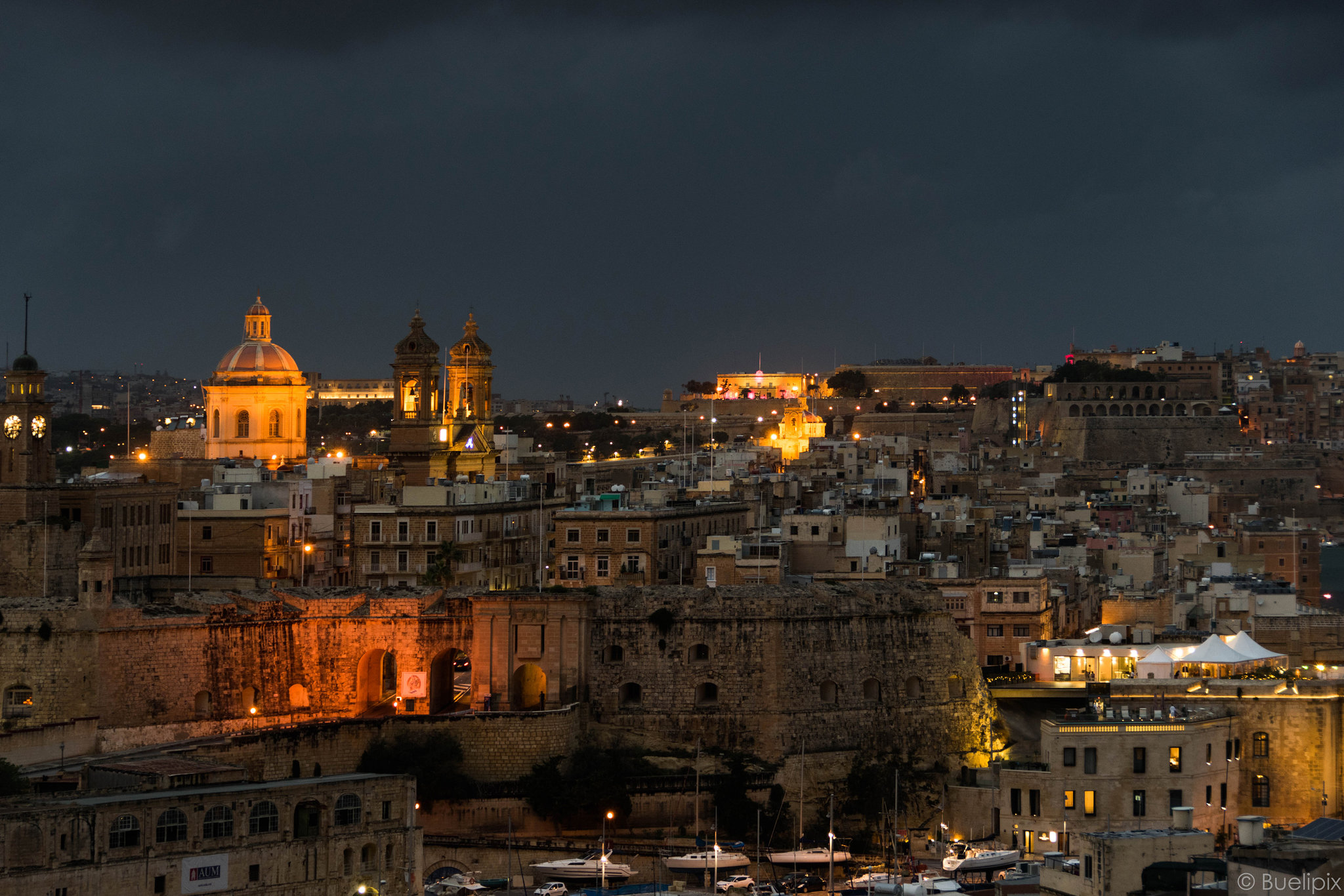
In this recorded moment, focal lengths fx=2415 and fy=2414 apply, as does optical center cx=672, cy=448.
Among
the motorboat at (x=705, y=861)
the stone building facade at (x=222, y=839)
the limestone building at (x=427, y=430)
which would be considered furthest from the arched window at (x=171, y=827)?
the limestone building at (x=427, y=430)

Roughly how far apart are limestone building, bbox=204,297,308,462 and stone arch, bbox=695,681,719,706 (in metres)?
31.6

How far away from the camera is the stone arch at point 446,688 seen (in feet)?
171

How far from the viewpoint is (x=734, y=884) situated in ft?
145

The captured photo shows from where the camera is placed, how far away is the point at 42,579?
178 feet

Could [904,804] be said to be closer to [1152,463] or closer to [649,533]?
[649,533]

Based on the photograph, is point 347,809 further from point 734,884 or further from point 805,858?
point 805,858

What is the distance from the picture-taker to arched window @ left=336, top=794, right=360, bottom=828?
42031 mm

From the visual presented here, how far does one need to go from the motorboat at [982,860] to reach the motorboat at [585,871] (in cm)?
608

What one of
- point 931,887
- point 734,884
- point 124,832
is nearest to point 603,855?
point 734,884

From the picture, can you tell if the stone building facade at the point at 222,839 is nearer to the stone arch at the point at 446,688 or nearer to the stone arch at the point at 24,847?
the stone arch at the point at 24,847

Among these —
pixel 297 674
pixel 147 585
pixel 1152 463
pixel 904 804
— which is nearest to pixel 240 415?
pixel 147 585

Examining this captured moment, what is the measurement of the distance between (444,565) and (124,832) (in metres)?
22.7

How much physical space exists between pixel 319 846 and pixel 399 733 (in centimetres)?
708

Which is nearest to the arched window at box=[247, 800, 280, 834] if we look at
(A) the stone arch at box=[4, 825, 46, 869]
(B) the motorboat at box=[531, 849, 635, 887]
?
(A) the stone arch at box=[4, 825, 46, 869]
